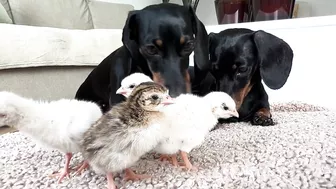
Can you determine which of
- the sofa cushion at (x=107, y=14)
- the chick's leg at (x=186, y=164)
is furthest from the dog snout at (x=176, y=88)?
the sofa cushion at (x=107, y=14)

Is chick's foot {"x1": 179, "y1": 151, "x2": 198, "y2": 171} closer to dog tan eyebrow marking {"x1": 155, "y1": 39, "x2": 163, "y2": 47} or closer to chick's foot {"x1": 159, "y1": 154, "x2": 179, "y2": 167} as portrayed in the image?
chick's foot {"x1": 159, "y1": 154, "x2": 179, "y2": 167}

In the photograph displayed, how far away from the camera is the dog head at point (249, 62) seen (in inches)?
58.3

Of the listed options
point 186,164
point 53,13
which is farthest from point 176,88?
point 53,13

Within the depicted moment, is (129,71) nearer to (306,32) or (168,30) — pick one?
(168,30)

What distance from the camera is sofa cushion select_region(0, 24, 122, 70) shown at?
1856 millimetres

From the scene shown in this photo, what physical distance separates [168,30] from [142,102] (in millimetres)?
620

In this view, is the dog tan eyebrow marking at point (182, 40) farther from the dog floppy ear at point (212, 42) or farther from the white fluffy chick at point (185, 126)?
the white fluffy chick at point (185, 126)

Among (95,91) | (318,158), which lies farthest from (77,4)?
(318,158)

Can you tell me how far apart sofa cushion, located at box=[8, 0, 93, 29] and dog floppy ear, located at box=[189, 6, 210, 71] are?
1.75 meters

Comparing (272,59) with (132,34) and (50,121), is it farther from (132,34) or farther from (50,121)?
(50,121)

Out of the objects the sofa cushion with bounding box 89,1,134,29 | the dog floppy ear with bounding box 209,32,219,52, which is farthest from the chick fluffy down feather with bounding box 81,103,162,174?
the sofa cushion with bounding box 89,1,134,29

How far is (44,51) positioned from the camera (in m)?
1.99

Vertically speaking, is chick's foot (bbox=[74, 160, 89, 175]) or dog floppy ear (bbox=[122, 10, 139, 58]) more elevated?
dog floppy ear (bbox=[122, 10, 139, 58])

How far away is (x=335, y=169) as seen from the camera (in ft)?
2.56
